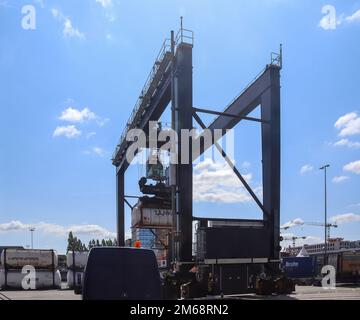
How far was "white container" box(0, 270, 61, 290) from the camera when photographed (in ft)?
111

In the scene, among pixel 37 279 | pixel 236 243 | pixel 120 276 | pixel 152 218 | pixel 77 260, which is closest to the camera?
pixel 120 276

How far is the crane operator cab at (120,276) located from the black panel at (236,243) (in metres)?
15.1

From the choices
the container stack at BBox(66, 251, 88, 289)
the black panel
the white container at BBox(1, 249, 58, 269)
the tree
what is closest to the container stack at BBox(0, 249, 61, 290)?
the white container at BBox(1, 249, 58, 269)

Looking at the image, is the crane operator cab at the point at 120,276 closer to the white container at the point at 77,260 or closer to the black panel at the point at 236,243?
the black panel at the point at 236,243

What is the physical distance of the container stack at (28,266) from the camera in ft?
112

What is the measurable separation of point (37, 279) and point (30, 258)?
174cm

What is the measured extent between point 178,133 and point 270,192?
6500 mm

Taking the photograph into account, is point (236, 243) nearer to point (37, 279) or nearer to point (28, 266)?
point (37, 279)

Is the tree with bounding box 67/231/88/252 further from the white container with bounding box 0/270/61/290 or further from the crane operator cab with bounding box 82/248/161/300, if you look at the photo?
the crane operator cab with bounding box 82/248/161/300

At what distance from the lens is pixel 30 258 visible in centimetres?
3541

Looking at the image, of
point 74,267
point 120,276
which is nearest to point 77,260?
point 74,267

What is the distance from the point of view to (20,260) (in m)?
35.3
